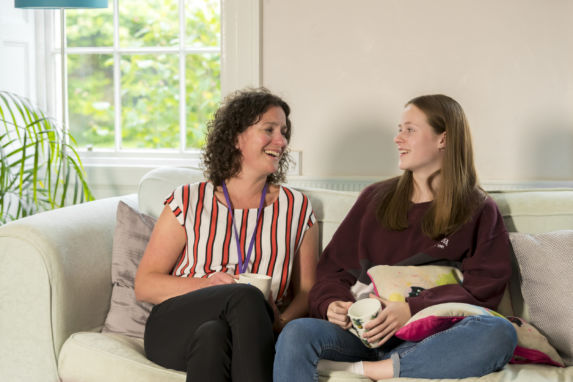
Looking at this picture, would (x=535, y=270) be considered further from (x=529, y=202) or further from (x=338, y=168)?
(x=338, y=168)

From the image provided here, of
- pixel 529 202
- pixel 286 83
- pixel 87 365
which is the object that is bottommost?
pixel 87 365

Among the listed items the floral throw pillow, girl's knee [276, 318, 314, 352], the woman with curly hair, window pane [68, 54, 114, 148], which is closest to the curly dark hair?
the woman with curly hair

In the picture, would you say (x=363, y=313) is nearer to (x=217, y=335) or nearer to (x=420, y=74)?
(x=217, y=335)

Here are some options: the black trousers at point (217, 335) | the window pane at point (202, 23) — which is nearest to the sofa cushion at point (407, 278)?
the black trousers at point (217, 335)

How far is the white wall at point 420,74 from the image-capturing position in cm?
264

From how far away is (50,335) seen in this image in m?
1.74

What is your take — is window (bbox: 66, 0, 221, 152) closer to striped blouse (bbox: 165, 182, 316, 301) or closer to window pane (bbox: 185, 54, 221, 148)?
window pane (bbox: 185, 54, 221, 148)

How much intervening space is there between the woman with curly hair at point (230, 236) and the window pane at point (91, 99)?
1357 millimetres

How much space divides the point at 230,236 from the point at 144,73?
159 centimetres

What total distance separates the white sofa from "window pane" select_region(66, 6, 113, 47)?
1537mm

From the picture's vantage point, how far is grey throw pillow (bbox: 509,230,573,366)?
1764 millimetres

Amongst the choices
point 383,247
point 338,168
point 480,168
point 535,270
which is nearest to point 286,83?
point 338,168

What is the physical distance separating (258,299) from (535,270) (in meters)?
0.83

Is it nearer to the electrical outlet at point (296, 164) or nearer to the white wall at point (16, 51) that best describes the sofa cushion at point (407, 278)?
the electrical outlet at point (296, 164)
